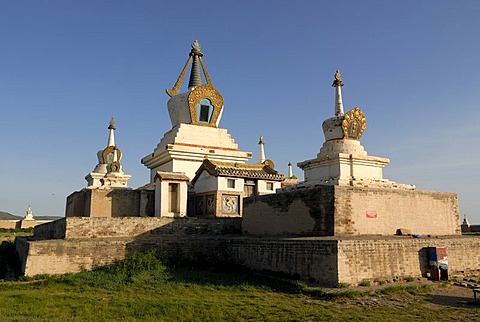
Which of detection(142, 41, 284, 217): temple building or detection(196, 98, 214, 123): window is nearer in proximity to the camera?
detection(142, 41, 284, 217): temple building

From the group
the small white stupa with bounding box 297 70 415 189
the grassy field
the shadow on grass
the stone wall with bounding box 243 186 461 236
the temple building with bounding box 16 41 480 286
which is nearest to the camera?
the grassy field

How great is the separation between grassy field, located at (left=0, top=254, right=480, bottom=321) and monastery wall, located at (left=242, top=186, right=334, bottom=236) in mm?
2111

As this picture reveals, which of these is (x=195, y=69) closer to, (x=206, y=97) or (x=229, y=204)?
(x=206, y=97)

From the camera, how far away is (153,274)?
38.7 feet

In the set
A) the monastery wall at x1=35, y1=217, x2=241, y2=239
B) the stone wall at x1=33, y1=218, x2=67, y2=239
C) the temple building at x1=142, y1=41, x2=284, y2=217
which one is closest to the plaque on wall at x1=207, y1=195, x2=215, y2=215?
the temple building at x1=142, y1=41, x2=284, y2=217

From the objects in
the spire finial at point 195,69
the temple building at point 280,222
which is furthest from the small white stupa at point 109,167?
the spire finial at point 195,69

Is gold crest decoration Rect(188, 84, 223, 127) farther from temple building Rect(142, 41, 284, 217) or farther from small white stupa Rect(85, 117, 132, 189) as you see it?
small white stupa Rect(85, 117, 132, 189)

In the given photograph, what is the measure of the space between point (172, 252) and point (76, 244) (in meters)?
3.02

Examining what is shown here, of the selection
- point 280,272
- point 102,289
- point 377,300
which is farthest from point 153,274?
point 377,300

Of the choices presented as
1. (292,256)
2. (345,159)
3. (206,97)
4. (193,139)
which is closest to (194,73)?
(206,97)

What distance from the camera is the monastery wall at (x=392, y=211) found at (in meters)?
12.1

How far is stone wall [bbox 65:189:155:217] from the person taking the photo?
18.0m

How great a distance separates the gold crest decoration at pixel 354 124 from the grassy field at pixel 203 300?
8316mm

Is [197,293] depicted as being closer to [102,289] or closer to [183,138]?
[102,289]
